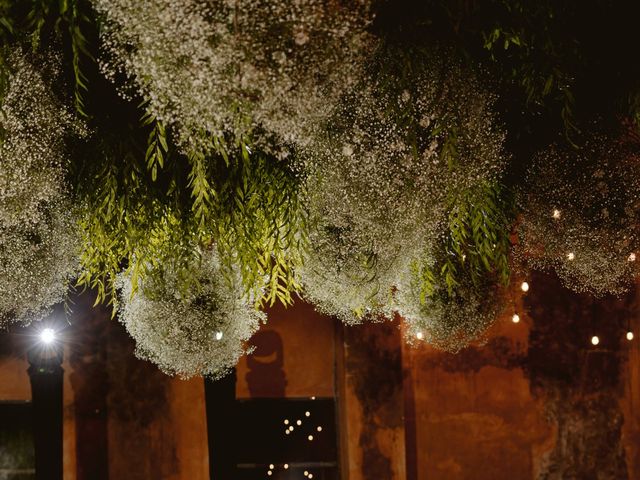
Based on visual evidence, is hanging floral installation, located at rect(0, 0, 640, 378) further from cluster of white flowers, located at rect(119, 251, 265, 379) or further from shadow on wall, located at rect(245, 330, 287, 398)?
shadow on wall, located at rect(245, 330, 287, 398)

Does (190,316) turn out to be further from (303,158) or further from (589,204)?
(589,204)

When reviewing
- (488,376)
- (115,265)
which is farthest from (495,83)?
(488,376)

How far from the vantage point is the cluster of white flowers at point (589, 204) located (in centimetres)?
203

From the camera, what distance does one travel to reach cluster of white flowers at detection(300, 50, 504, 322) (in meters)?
1.61

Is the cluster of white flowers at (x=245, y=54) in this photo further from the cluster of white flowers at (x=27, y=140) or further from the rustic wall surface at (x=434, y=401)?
the rustic wall surface at (x=434, y=401)

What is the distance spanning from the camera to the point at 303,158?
193 centimetres

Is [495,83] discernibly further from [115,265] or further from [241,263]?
[115,265]

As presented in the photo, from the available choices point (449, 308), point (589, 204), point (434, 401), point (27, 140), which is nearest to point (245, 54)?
point (27, 140)

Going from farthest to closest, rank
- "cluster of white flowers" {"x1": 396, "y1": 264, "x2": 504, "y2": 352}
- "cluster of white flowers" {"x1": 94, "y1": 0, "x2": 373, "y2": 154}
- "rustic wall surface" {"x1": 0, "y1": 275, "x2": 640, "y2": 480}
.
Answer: "rustic wall surface" {"x1": 0, "y1": 275, "x2": 640, "y2": 480} < "cluster of white flowers" {"x1": 396, "y1": 264, "x2": 504, "y2": 352} < "cluster of white flowers" {"x1": 94, "y1": 0, "x2": 373, "y2": 154}

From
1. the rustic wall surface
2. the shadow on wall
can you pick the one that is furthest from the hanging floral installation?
the shadow on wall

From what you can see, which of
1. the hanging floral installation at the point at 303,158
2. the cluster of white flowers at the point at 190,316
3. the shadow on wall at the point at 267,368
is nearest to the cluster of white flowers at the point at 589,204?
the hanging floral installation at the point at 303,158

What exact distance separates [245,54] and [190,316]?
58.7 inches

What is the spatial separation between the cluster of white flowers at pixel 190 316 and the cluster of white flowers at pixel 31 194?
360mm

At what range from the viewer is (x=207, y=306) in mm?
2486
